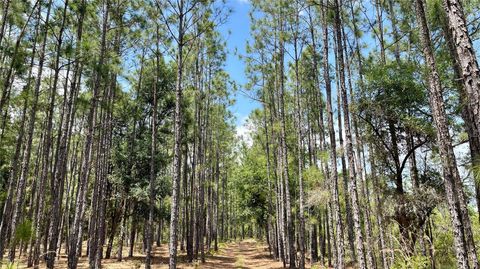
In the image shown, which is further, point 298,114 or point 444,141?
point 298,114

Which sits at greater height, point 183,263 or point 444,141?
point 444,141

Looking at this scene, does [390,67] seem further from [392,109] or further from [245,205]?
[245,205]

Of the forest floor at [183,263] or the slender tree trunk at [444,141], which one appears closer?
the slender tree trunk at [444,141]

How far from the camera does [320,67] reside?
21125 millimetres

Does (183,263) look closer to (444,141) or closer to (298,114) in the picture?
(298,114)

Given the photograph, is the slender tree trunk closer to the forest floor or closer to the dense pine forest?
the dense pine forest

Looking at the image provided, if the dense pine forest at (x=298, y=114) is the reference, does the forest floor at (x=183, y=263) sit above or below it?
below

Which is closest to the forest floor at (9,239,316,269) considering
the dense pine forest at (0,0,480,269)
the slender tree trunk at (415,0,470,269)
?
the dense pine forest at (0,0,480,269)

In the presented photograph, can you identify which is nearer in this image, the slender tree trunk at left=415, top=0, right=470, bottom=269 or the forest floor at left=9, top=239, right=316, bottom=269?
the slender tree trunk at left=415, top=0, right=470, bottom=269

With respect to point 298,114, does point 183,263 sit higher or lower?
lower

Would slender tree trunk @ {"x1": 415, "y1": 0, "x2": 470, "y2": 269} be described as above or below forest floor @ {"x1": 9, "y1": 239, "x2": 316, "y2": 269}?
above

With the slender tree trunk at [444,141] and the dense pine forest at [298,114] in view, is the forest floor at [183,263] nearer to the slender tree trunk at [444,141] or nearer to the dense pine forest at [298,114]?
the dense pine forest at [298,114]

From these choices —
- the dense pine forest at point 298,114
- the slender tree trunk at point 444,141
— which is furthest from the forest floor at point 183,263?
the slender tree trunk at point 444,141

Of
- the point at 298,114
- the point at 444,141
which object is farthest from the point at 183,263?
the point at 444,141
